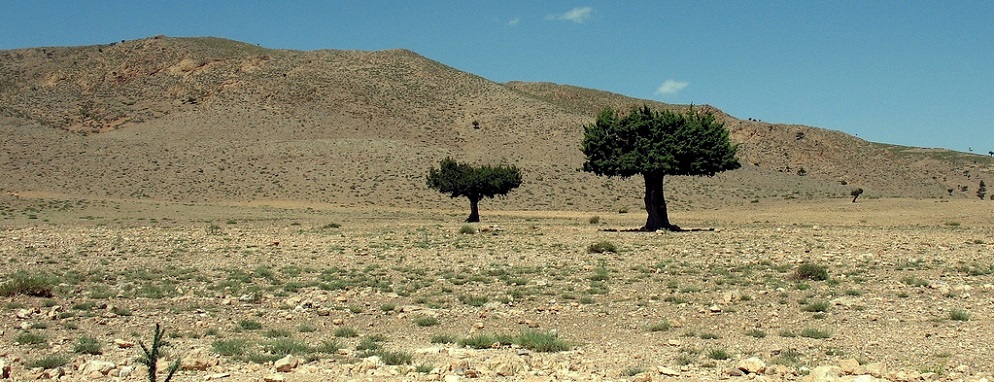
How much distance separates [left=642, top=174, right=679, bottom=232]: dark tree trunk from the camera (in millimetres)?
42625

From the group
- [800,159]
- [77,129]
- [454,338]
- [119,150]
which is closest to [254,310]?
[454,338]

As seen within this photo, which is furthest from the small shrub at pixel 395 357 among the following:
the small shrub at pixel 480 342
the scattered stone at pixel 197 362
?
the scattered stone at pixel 197 362

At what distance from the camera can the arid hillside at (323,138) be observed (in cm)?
8269

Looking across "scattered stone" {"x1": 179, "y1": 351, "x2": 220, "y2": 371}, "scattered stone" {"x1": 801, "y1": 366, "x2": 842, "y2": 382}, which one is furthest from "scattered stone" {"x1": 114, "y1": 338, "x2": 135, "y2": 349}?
"scattered stone" {"x1": 801, "y1": 366, "x2": 842, "y2": 382}

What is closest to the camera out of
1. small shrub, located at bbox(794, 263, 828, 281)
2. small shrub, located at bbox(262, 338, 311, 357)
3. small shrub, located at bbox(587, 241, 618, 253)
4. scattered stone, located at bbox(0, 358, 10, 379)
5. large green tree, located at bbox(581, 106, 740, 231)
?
scattered stone, located at bbox(0, 358, 10, 379)

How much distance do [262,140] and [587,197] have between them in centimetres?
3812

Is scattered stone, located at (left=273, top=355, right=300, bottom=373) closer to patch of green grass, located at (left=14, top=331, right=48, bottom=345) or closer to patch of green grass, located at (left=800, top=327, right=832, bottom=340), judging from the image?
patch of green grass, located at (left=14, top=331, right=48, bottom=345)

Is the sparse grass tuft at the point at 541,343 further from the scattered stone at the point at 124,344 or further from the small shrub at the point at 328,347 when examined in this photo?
the scattered stone at the point at 124,344

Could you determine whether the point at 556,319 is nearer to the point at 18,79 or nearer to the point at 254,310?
the point at 254,310

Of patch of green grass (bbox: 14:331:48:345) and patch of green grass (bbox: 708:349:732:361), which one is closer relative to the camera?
patch of green grass (bbox: 708:349:732:361)

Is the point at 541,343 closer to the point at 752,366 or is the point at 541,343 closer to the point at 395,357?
the point at 395,357

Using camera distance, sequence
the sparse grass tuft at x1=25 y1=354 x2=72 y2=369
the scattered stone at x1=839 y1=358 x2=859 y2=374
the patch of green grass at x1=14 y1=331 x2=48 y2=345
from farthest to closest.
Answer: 1. the patch of green grass at x1=14 y1=331 x2=48 y2=345
2. the sparse grass tuft at x1=25 y1=354 x2=72 y2=369
3. the scattered stone at x1=839 y1=358 x2=859 y2=374

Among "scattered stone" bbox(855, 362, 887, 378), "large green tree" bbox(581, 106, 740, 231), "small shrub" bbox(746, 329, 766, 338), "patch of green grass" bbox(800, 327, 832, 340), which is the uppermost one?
"large green tree" bbox(581, 106, 740, 231)

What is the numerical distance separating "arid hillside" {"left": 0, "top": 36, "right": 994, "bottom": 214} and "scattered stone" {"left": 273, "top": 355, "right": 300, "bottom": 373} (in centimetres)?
6499
